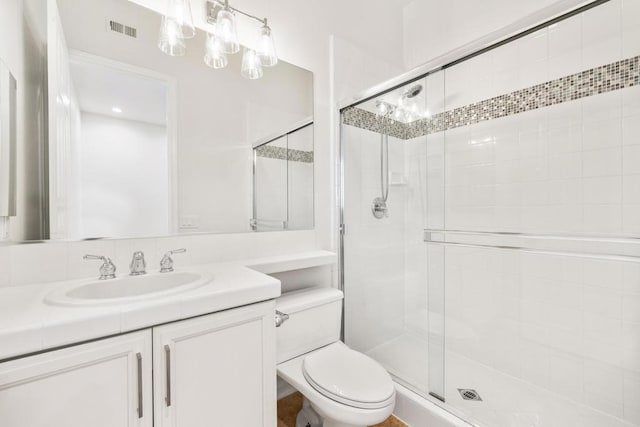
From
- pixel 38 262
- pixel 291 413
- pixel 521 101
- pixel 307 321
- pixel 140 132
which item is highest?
pixel 521 101

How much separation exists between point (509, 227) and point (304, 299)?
1329mm

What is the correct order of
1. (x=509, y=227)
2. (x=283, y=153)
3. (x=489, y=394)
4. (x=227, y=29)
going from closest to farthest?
1. (x=227, y=29)
2. (x=489, y=394)
3. (x=283, y=153)
4. (x=509, y=227)

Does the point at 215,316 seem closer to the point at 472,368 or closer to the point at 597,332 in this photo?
the point at 472,368

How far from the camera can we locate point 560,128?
161 cm

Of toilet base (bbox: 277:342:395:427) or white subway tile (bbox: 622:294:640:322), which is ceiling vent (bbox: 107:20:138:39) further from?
white subway tile (bbox: 622:294:640:322)

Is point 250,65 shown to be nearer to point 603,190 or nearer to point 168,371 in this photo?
point 168,371

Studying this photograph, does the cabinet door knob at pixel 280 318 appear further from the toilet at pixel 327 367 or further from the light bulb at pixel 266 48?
the light bulb at pixel 266 48

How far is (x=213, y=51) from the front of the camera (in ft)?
4.60

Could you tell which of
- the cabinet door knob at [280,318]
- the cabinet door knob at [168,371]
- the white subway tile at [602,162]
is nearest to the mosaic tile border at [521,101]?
the white subway tile at [602,162]

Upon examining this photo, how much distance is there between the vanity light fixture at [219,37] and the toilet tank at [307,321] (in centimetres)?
118

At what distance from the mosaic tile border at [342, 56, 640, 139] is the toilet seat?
137cm

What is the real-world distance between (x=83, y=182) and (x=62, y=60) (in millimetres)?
450

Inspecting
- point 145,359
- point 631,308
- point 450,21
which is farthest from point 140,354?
point 450,21

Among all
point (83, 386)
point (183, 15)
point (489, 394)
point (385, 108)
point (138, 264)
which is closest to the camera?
point (83, 386)
